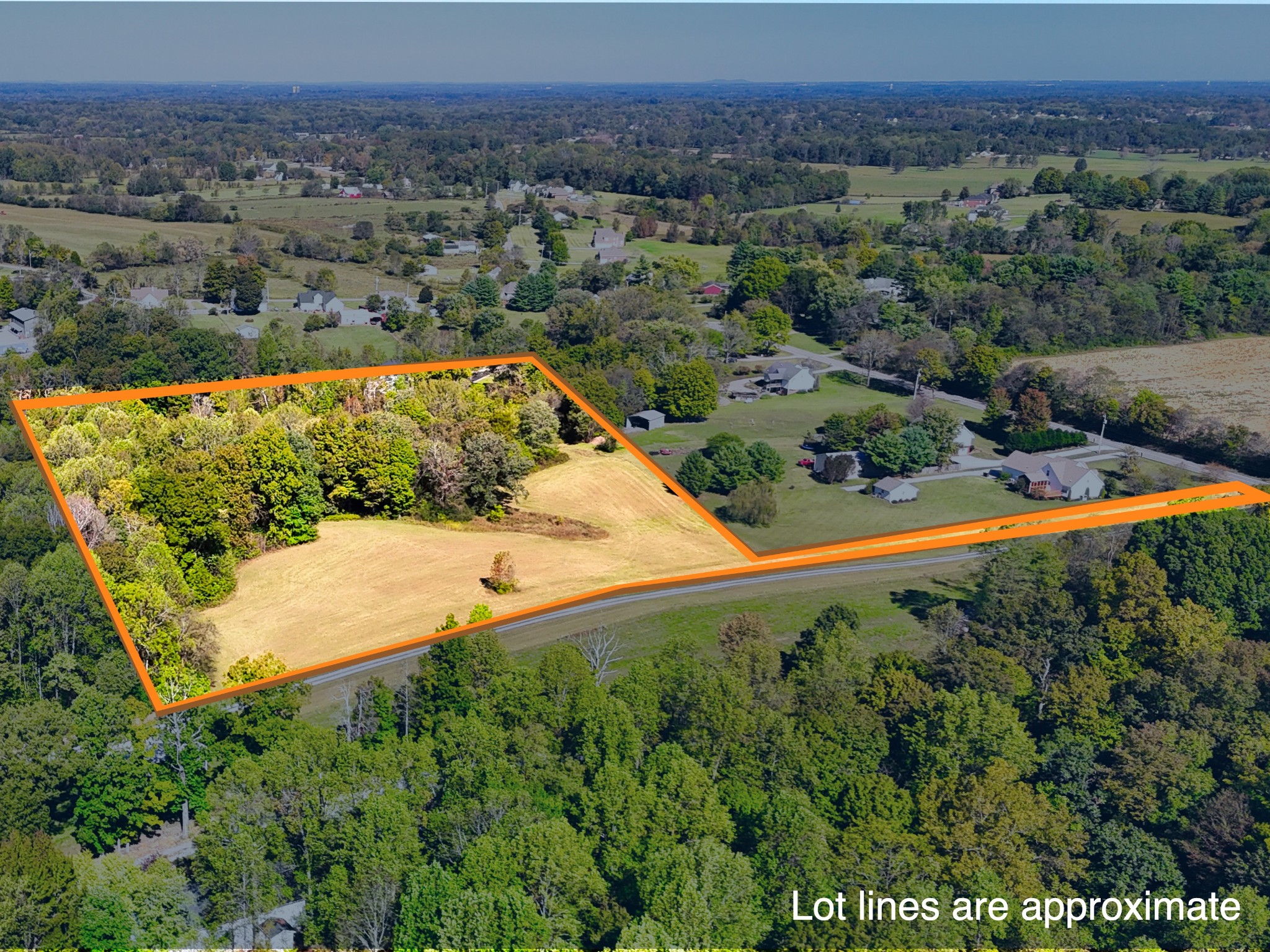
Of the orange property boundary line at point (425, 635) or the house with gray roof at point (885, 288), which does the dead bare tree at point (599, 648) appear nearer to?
the orange property boundary line at point (425, 635)

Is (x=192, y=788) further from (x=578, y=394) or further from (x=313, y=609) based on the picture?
(x=313, y=609)

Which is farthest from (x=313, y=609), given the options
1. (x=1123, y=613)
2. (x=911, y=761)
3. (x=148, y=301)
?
(x=148, y=301)

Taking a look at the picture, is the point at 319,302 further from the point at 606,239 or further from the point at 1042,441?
the point at 1042,441

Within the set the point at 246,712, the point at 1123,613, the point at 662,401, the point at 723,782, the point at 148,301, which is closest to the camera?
the point at 246,712

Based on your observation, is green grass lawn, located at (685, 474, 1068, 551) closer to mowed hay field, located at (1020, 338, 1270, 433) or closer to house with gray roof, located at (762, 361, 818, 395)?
house with gray roof, located at (762, 361, 818, 395)

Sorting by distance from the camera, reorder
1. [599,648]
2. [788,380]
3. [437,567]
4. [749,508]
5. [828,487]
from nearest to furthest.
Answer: [437,567] < [749,508] < [599,648] < [828,487] < [788,380]

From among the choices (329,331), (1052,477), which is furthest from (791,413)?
(329,331)

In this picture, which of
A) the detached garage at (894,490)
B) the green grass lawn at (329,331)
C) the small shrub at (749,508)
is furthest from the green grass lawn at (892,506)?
the green grass lawn at (329,331)

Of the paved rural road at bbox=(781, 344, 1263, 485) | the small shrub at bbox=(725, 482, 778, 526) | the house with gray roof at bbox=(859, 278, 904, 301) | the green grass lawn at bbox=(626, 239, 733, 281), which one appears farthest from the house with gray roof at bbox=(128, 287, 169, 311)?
the small shrub at bbox=(725, 482, 778, 526)
